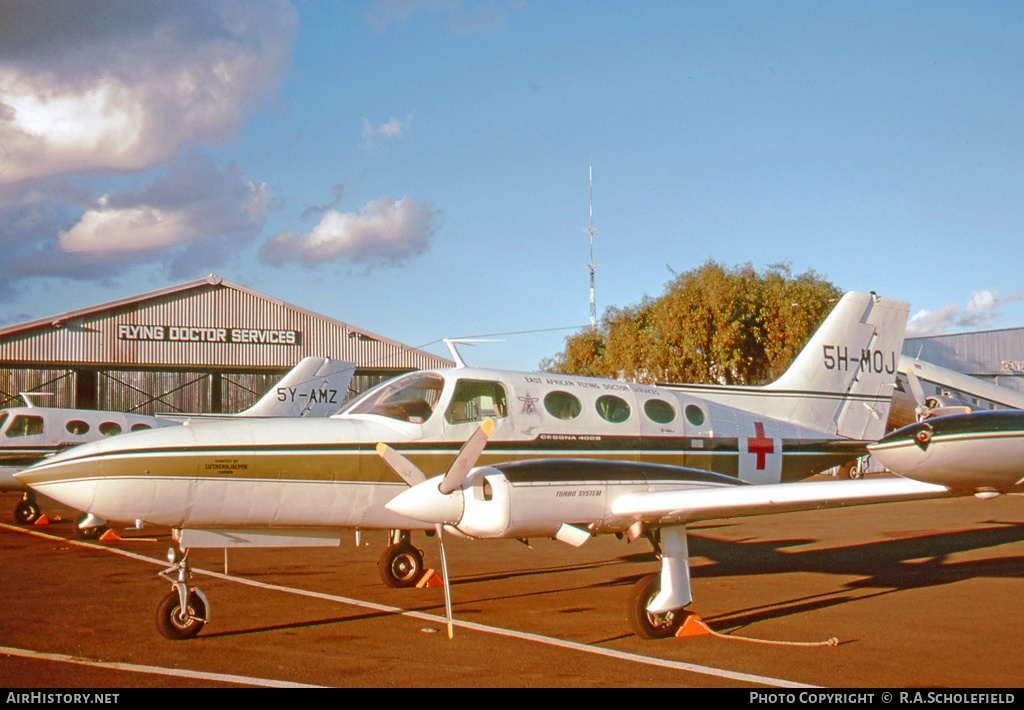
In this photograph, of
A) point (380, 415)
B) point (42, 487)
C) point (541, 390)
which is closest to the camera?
point (42, 487)

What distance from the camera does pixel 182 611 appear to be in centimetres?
752

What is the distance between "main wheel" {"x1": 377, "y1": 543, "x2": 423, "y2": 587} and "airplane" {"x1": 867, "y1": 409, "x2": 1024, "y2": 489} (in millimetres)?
6247

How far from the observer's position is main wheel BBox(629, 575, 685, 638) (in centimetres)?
776

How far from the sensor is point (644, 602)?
7.77 metres

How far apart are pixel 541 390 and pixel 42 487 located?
5179 millimetres

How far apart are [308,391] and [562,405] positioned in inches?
590

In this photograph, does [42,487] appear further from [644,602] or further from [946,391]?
[946,391]

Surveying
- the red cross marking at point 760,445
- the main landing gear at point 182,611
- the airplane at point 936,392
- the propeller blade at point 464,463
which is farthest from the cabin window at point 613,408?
the airplane at point 936,392

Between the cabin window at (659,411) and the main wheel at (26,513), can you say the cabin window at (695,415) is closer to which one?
the cabin window at (659,411)

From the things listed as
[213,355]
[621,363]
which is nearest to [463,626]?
[621,363]

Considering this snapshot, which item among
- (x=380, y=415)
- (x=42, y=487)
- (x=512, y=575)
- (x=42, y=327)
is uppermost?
(x=42, y=327)

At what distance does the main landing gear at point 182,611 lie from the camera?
7434mm
